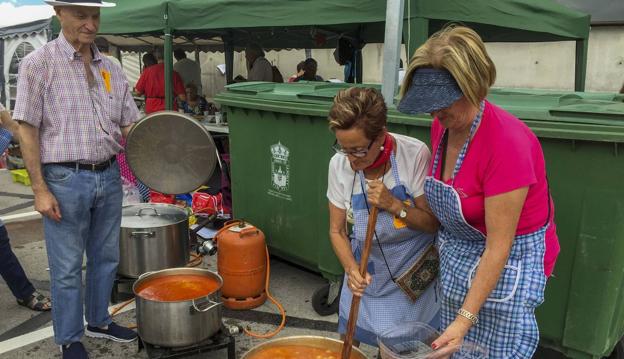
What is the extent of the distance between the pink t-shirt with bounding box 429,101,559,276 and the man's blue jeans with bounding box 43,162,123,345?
2.07m

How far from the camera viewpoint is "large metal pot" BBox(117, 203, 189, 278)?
12.6ft

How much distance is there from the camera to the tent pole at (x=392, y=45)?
370 centimetres

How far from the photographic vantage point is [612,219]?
2.52 meters

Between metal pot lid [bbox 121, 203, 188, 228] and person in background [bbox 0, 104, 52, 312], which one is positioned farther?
metal pot lid [bbox 121, 203, 188, 228]

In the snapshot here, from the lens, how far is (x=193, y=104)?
1062cm

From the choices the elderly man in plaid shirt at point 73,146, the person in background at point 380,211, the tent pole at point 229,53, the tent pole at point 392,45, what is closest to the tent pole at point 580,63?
the tent pole at point 392,45

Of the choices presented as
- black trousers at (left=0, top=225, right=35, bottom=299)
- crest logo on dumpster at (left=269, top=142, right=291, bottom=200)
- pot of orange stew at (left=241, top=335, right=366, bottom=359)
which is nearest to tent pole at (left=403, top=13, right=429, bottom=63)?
crest logo on dumpster at (left=269, top=142, right=291, bottom=200)

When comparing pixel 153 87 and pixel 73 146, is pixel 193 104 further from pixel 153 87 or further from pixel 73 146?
pixel 73 146

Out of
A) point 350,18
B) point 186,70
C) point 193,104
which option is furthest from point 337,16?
point 186,70

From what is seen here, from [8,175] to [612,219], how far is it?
29.5 feet

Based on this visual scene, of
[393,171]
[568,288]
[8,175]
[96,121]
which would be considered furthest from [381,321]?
[8,175]

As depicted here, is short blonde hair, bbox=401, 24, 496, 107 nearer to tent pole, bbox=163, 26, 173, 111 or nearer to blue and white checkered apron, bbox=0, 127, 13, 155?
blue and white checkered apron, bbox=0, 127, 13, 155

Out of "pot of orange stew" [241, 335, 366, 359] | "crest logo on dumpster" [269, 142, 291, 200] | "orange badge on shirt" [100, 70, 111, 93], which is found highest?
"orange badge on shirt" [100, 70, 111, 93]

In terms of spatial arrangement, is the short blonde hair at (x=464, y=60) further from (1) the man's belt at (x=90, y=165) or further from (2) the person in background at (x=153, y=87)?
(2) the person in background at (x=153, y=87)
